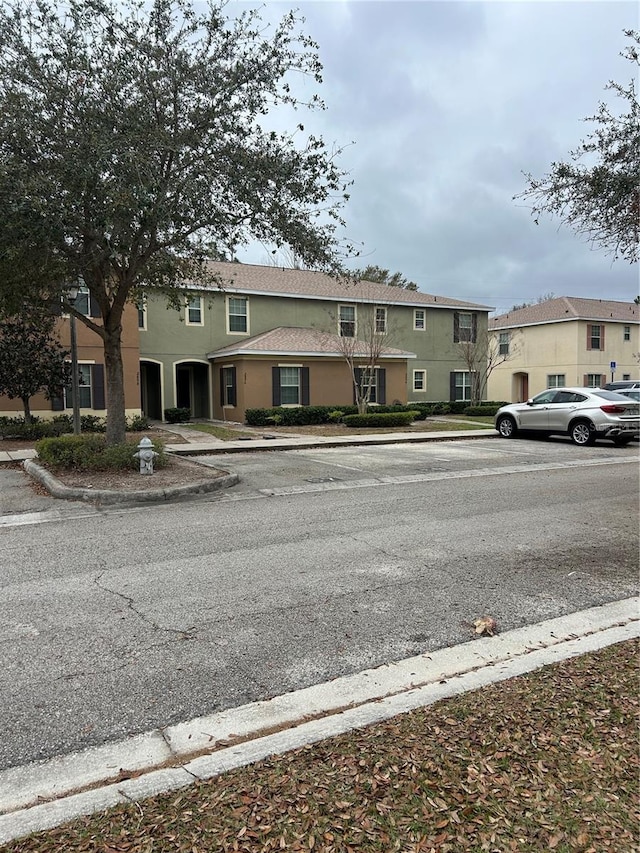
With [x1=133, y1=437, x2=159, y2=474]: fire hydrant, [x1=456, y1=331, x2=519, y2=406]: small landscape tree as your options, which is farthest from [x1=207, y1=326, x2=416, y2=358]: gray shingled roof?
[x1=133, y1=437, x2=159, y2=474]: fire hydrant

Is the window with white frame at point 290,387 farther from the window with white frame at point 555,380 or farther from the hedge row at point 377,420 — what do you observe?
the window with white frame at point 555,380

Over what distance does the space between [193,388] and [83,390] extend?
25.9ft

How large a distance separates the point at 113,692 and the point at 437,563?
10.8ft

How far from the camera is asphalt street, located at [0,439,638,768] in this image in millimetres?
3330

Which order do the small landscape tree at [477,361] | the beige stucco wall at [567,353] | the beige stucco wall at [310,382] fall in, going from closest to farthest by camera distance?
1. the beige stucco wall at [310,382]
2. the small landscape tree at [477,361]
3. the beige stucco wall at [567,353]

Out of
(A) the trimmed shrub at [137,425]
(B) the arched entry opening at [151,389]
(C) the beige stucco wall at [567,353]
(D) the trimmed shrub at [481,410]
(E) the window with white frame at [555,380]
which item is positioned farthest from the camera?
(E) the window with white frame at [555,380]

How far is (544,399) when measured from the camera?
17.5 m

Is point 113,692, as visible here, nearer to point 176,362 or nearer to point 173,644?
point 173,644

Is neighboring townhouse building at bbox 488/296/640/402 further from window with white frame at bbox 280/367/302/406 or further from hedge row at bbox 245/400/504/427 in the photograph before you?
window with white frame at bbox 280/367/302/406

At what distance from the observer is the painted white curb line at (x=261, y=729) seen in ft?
7.80

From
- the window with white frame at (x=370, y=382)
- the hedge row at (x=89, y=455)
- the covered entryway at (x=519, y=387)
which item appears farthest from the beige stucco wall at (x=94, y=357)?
the covered entryway at (x=519, y=387)

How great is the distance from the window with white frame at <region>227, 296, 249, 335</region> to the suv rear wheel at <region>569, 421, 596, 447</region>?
15.0m

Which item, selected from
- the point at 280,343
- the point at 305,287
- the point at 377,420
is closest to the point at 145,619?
the point at 377,420

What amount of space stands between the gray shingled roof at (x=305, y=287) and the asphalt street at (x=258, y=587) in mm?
18316
